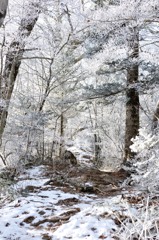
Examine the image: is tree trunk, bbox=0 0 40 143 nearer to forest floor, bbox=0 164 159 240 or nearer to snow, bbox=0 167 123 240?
forest floor, bbox=0 164 159 240

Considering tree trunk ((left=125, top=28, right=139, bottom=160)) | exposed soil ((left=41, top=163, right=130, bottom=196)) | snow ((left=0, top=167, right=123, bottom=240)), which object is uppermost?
tree trunk ((left=125, top=28, right=139, bottom=160))

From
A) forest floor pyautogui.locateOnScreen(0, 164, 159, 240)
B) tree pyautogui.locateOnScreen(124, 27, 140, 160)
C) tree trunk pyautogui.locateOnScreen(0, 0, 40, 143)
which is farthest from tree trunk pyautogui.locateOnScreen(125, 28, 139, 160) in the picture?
tree trunk pyautogui.locateOnScreen(0, 0, 40, 143)

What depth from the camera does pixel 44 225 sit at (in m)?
3.49

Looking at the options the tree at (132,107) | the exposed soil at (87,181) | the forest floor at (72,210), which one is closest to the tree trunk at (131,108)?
the tree at (132,107)

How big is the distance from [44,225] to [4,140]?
223 inches

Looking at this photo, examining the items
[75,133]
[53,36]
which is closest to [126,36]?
[53,36]

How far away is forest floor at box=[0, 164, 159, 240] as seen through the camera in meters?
2.64

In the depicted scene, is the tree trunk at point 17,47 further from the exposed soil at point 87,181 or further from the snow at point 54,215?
the snow at point 54,215

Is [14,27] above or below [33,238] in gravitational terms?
above

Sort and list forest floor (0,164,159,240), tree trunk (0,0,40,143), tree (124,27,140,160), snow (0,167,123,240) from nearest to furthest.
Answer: forest floor (0,164,159,240)
snow (0,167,123,240)
tree trunk (0,0,40,143)
tree (124,27,140,160)

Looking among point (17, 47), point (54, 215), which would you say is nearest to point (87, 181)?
point (54, 215)

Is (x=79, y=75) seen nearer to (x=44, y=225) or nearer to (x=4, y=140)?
(x=4, y=140)

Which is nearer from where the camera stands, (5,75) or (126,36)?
(126,36)

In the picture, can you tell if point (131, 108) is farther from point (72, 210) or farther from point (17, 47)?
point (72, 210)
